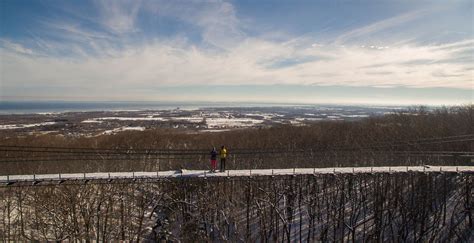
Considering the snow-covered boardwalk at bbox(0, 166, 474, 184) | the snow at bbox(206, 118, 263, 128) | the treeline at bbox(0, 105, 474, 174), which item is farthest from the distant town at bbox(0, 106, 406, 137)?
the snow-covered boardwalk at bbox(0, 166, 474, 184)

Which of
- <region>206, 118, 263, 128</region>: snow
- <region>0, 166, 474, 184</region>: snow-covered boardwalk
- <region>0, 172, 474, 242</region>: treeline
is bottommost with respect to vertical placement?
<region>0, 172, 474, 242</region>: treeline

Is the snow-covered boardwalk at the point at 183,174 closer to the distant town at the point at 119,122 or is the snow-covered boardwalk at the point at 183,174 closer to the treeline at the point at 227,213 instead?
the treeline at the point at 227,213

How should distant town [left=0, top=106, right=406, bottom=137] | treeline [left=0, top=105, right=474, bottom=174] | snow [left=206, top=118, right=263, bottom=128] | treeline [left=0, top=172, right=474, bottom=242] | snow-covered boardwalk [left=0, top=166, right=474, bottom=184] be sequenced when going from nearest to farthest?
snow-covered boardwalk [left=0, top=166, right=474, bottom=184] → treeline [left=0, top=172, right=474, bottom=242] → treeline [left=0, top=105, right=474, bottom=174] → distant town [left=0, top=106, right=406, bottom=137] → snow [left=206, top=118, right=263, bottom=128]

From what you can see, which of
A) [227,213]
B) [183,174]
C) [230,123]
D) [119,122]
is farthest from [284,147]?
[119,122]

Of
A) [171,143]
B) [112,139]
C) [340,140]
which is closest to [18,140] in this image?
[112,139]

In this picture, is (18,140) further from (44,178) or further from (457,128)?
(457,128)

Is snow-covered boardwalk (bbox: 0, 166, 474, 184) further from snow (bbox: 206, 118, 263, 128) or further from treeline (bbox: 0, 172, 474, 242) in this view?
snow (bbox: 206, 118, 263, 128)
